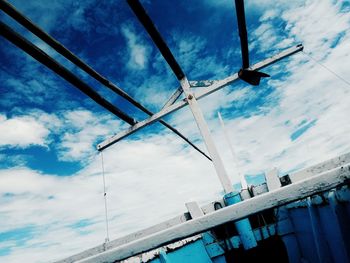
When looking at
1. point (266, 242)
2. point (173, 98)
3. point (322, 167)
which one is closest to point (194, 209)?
point (266, 242)

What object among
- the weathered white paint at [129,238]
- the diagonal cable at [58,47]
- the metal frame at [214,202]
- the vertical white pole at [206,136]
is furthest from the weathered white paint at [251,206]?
the vertical white pole at [206,136]

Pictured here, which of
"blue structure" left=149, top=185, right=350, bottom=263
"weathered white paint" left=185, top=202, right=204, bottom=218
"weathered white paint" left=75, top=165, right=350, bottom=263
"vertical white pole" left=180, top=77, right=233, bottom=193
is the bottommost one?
"blue structure" left=149, top=185, right=350, bottom=263

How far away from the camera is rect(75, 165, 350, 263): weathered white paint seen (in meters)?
0.99

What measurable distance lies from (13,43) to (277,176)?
3574 millimetres

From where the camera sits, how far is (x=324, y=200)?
98.3 inches

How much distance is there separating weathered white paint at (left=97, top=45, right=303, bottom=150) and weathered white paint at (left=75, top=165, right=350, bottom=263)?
4409 millimetres

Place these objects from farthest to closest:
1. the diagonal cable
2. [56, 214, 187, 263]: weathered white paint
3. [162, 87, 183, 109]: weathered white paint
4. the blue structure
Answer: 1. [162, 87, 183, 109]: weathered white paint
2. the blue structure
3. [56, 214, 187, 263]: weathered white paint
4. the diagonal cable

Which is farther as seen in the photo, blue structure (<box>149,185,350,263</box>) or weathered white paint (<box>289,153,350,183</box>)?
blue structure (<box>149,185,350,263</box>)

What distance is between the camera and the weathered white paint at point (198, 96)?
5129mm

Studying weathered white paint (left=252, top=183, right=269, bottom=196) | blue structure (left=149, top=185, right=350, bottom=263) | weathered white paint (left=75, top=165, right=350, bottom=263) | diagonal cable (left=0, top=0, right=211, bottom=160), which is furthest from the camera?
weathered white paint (left=252, top=183, right=269, bottom=196)

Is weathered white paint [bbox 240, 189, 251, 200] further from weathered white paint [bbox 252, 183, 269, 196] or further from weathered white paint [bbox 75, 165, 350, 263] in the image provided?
weathered white paint [bbox 75, 165, 350, 263]

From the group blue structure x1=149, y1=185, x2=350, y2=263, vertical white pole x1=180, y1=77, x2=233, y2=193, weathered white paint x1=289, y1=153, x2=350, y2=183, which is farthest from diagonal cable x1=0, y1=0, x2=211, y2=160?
weathered white paint x1=289, y1=153, x2=350, y2=183

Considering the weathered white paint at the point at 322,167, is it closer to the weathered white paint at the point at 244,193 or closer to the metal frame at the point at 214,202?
the metal frame at the point at 214,202

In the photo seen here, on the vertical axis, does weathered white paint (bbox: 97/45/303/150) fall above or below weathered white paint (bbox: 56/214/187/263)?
above
